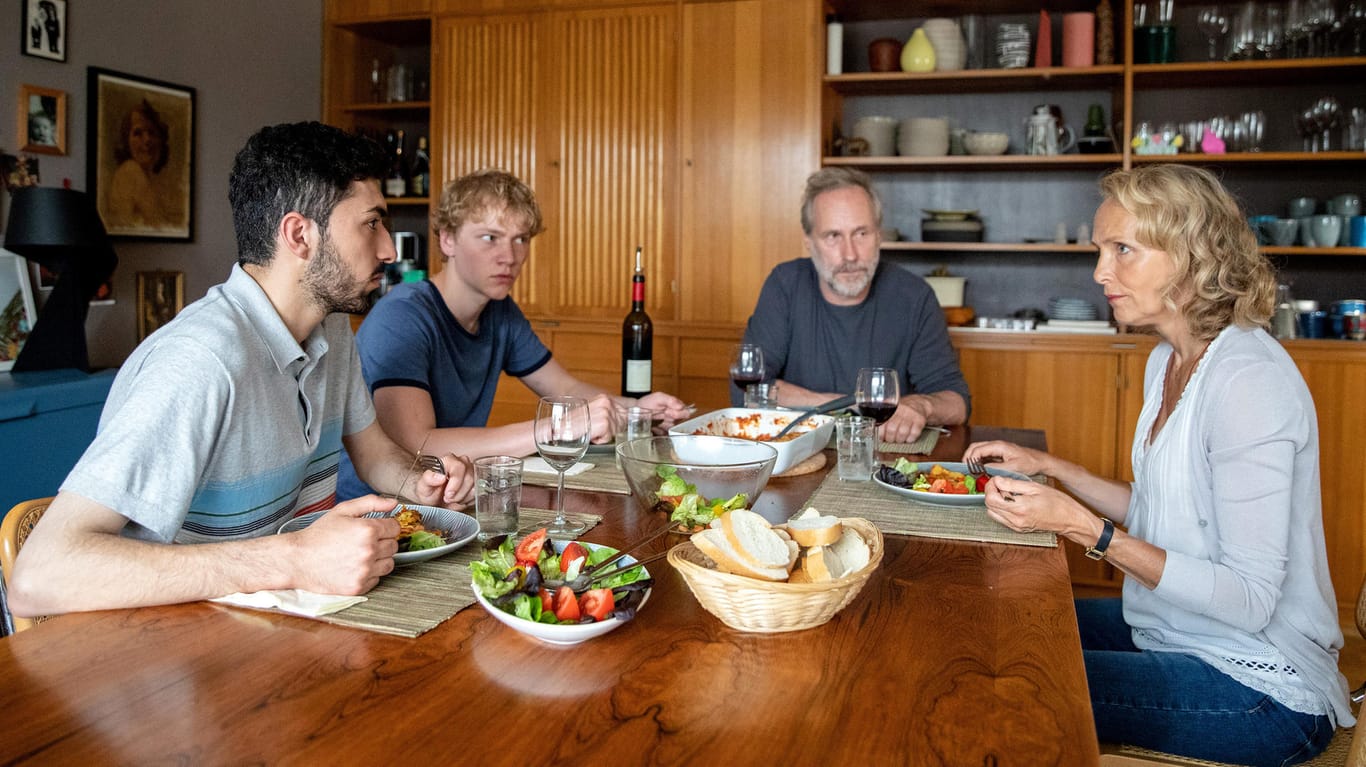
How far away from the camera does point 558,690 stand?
0.98m

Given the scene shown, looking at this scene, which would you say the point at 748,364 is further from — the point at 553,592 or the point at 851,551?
the point at 553,592

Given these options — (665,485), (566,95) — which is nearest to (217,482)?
(665,485)

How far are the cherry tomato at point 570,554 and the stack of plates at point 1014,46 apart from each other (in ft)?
11.7

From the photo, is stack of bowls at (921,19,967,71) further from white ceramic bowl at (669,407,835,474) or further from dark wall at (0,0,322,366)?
dark wall at (0,0,322,366)

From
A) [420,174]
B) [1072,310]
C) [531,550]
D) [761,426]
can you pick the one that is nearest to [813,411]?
[761,426]

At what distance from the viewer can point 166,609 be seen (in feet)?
3.86

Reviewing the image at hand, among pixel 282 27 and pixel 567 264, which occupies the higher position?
pixel 282 27

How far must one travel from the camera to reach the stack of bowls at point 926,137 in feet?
14.1

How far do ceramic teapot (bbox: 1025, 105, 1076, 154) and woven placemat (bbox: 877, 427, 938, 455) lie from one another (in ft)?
6.85

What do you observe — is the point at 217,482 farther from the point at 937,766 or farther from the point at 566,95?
the point at 566,95

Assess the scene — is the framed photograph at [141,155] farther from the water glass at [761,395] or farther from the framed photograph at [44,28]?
the water glass at [761,395]

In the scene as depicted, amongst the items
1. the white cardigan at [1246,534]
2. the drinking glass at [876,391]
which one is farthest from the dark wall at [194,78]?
the white cardigan at [1246,534]

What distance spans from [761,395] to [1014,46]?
2396mm

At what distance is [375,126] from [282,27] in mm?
657
